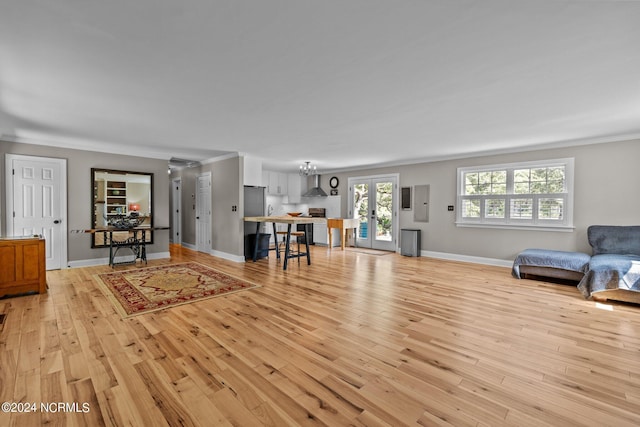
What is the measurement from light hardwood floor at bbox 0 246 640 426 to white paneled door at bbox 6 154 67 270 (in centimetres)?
176

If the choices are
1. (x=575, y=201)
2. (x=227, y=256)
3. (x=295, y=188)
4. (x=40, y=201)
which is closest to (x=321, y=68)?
(x=227, y=256)

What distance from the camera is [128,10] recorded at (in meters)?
1.70

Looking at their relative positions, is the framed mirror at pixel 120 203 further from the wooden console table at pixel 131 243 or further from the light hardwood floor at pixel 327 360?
the light hardwood floor at pixel 327 360

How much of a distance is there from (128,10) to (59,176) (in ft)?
16.6

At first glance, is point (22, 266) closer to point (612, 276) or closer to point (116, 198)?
point (116, 198)

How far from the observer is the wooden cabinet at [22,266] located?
11.9 feet

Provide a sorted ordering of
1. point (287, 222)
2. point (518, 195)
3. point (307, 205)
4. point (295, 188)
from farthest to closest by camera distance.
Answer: point (307, 205) < point (295, 188) < point (518, 195) < point (287, 222)

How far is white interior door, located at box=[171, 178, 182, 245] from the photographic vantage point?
8445mm

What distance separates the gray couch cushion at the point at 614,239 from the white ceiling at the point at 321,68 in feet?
4.85

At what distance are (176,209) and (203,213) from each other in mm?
1680

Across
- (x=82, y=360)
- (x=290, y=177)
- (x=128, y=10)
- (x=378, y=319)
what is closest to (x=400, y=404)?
(x=378, y=319)

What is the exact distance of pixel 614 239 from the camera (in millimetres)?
4504

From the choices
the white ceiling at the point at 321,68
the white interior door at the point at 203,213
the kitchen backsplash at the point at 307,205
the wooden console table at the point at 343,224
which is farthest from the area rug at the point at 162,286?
the kitchen backsplash at the point at 307,205

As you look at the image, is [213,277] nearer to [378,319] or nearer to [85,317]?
[85,317]
